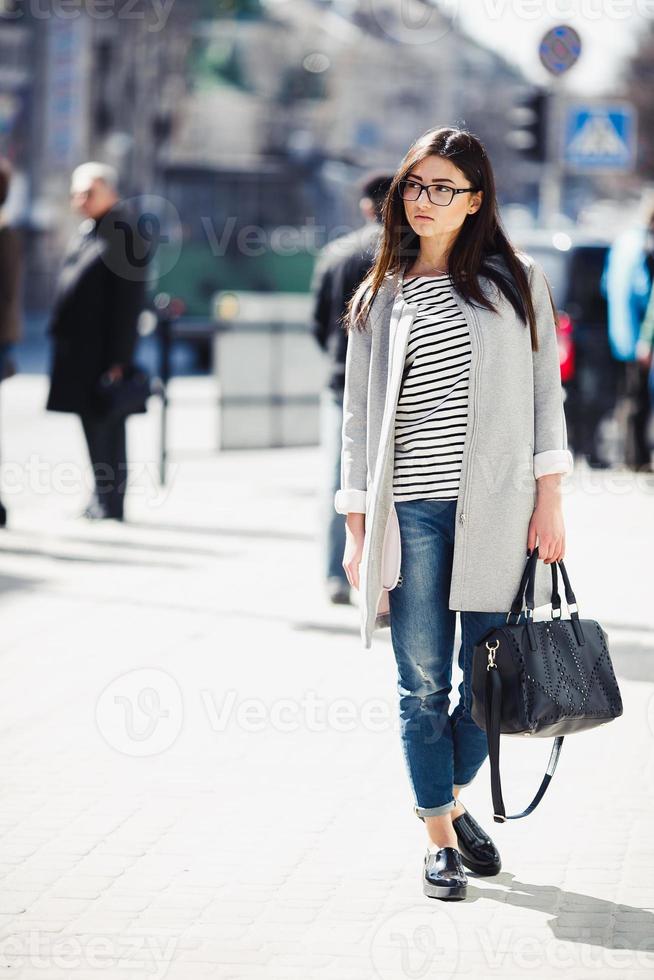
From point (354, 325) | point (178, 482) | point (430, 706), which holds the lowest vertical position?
point (178, 482)

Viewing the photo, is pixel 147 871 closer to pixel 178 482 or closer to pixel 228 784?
pixel 228 784

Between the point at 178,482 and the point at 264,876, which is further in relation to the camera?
the point at 178,482

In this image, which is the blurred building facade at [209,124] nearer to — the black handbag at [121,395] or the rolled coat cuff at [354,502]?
the black handbag at [121,395]

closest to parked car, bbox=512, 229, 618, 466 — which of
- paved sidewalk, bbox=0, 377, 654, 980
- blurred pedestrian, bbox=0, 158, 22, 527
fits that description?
paved sidewalk, bbox=0, 377, 654, 980

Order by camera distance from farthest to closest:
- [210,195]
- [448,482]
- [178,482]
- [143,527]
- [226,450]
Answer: [210,195], [226,450], [178,482], [143,527], [448,482]

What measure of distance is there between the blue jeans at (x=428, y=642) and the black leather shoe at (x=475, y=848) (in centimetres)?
13

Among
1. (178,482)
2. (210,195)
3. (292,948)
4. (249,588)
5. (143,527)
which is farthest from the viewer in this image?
(210,195)

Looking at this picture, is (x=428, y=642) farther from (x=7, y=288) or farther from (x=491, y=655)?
(x=7, y=288)

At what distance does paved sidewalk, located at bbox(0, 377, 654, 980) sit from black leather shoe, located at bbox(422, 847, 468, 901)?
0.04 meters

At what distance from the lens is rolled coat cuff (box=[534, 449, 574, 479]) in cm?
403

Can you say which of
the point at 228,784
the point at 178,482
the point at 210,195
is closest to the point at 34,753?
the point at 228,784

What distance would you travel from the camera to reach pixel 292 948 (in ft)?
12.3

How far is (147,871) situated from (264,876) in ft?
1.01

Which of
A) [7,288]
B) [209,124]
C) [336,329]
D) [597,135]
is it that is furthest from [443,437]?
[209,124]
